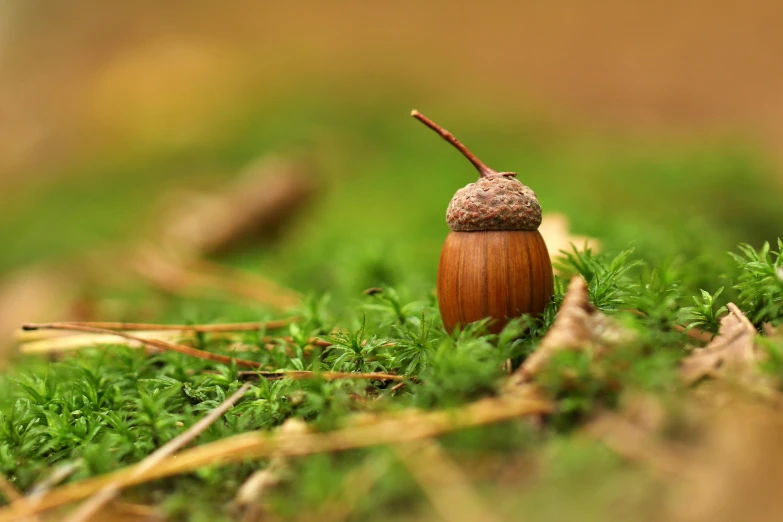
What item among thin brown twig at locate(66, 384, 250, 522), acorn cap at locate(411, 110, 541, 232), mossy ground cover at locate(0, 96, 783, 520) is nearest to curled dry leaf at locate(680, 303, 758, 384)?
mossy ground cover at locate(0, 96, 783, 520)

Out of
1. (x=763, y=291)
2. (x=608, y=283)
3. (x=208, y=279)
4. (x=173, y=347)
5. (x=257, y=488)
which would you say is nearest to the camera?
(x=257, y=488)

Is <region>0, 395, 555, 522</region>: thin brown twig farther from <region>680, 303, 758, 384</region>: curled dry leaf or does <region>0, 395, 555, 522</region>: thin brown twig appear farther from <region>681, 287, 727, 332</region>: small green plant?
<region>681, 287, 727, 332</region>: small green plant

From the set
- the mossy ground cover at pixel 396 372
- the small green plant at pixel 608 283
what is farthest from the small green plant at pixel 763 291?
the small green plant at pixel 608 283

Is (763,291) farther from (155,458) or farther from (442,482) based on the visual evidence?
(155,458)

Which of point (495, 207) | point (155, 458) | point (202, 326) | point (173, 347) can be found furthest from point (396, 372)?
point (202, 326)

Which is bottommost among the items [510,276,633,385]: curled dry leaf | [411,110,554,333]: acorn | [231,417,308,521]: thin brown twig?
[231,417,308,521]: thin brown twig

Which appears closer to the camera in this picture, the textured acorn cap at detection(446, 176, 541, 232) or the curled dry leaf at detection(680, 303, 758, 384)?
the curled dry leaf at detection(680, 303, 758, 384)
